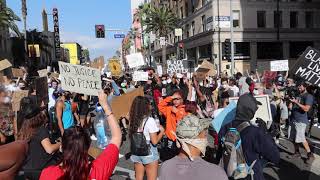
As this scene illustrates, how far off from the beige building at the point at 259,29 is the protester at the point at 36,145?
44866mm

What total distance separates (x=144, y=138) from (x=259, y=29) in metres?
47.7

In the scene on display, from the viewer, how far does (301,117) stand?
9047mm

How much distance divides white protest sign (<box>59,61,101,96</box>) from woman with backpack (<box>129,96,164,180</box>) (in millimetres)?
1949

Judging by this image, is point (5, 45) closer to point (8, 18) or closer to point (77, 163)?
point (8, 18)

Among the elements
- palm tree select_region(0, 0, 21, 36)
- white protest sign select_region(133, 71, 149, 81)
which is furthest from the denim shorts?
palm tree select_region(0, 0, 21, 36)

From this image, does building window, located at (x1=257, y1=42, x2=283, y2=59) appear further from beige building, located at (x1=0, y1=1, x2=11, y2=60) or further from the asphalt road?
the asphalt road

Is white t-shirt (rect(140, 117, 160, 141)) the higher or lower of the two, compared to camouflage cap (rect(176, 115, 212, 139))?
lower

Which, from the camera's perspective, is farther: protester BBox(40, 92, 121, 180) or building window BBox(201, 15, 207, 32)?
building window BBox(201, 15, 207, 32)

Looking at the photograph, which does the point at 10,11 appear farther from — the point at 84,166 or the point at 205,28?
the point at 84,166

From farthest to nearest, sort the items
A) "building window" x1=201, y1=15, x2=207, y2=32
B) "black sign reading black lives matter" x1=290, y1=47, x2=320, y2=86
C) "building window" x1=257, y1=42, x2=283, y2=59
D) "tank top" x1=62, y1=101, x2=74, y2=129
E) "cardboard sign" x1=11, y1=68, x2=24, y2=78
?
"building window" x1=201, y1=15, x2=207, y2=32, "building window" x1=257, y1=42, x2=283, y2=59, "cardboard sign" x1=11, y1=68, x2=24, y2=78, "tank top" x1=62, y1=101, x2=74, y2=129, "black sign reading black lives matter" x1=290, y1=47, x2=320, y2=86

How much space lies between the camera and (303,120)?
9.03m

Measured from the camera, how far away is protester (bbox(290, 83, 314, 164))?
884 centimetres

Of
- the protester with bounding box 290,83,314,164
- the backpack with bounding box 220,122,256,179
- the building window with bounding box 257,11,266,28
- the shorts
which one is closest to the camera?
the backpack with bounding box 220,122,256,179

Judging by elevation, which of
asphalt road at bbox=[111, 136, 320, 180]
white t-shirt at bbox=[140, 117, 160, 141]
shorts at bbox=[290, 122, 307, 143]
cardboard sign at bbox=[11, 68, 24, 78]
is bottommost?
asphalt road at bbox=[111, 136, 320, 180]
